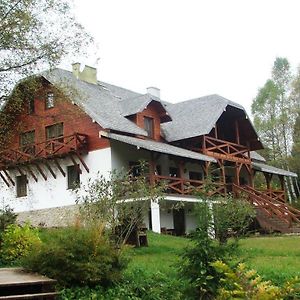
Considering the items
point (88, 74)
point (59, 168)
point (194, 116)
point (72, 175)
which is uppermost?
point (88, 74)

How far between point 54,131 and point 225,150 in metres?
9.31

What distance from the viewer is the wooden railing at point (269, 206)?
85.7ft

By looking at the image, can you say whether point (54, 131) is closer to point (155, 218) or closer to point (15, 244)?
point (155, 218)

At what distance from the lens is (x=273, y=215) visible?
27031 millimetres

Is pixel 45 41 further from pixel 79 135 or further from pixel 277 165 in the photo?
pixel 277 165

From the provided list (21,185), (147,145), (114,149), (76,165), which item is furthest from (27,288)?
(21,185)

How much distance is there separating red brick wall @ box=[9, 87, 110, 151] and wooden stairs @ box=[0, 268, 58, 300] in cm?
1492

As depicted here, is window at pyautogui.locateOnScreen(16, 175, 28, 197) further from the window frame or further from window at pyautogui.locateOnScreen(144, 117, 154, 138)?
window at pyautogui.locateOnScreen(144, 117, 154, 138)

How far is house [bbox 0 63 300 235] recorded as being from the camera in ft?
82.0

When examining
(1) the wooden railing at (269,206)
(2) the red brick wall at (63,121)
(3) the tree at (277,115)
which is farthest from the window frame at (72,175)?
(3) the tree at (277,115)

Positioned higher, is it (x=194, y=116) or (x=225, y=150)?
(x=194, y=116)

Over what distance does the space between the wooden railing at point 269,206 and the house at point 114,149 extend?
0.05 metres

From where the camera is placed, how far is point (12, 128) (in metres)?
21.4

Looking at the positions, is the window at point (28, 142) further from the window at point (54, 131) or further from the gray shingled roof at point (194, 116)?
the gray shingled roof at point (194, 116)
